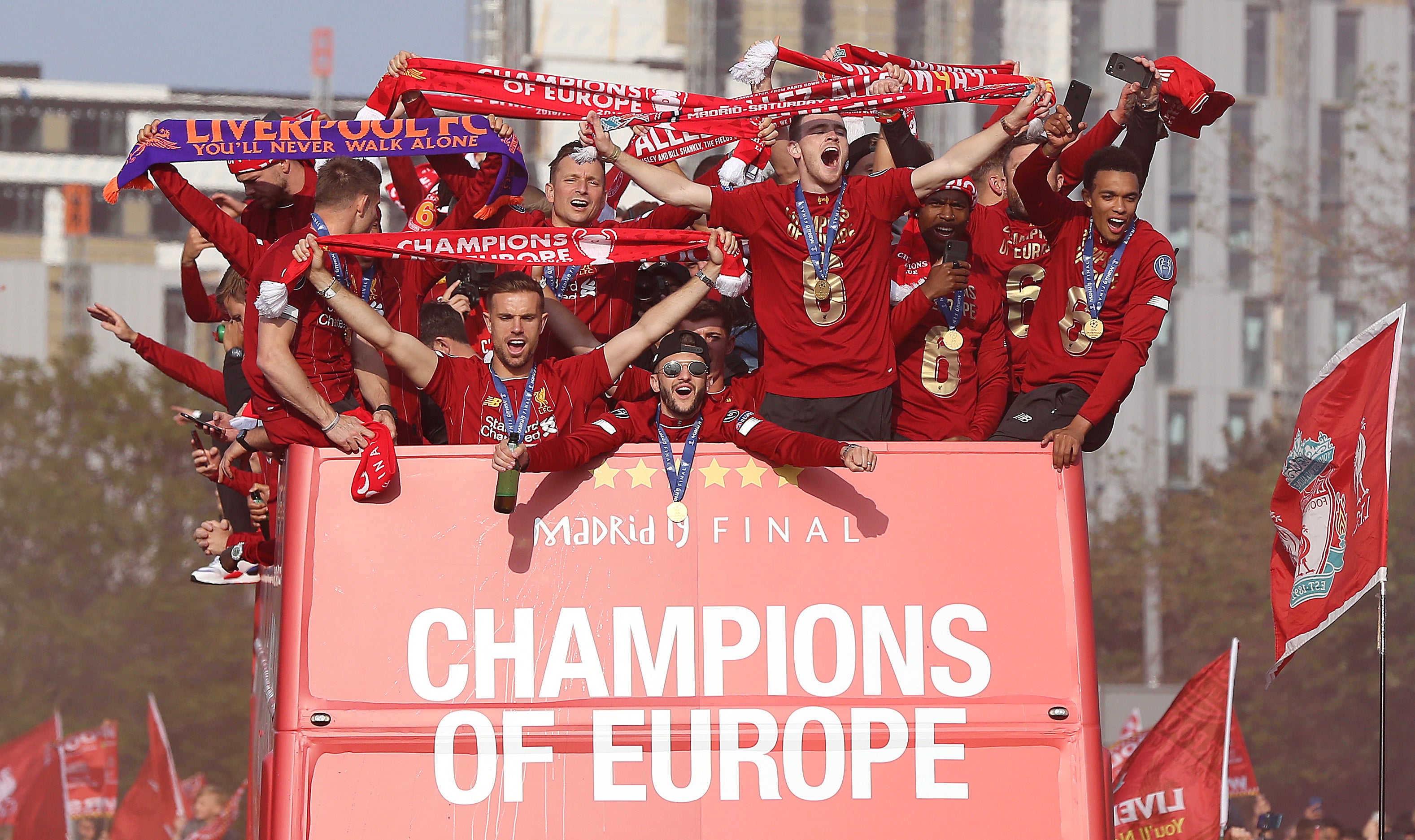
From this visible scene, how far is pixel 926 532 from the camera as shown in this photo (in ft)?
17.6

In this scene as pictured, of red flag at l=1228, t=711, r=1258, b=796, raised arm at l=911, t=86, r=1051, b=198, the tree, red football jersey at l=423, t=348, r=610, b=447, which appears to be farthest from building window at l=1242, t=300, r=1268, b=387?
red football jersey at l=423, t=348, r=610, b=447

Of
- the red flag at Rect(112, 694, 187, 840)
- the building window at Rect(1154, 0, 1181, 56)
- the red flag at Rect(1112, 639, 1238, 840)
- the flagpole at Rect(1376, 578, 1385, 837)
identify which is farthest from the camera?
the building window at Rect(1154, 0, 1181, 56)

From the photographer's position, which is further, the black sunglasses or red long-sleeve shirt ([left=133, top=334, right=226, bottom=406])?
red long-sleeve shirt ([left=133, top=334, right=226, bottom=406])

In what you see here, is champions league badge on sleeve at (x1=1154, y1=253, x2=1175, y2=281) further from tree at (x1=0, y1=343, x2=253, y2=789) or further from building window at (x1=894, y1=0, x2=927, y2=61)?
building window at (x1=894, y1=0, x2=927, y2=61)

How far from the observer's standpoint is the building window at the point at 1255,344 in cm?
6222

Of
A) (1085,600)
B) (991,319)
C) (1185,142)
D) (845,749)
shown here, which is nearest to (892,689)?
(845,749)

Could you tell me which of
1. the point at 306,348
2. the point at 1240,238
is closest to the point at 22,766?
the point at 306,348

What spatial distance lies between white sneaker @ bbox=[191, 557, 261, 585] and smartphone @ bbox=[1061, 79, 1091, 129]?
4392 mm

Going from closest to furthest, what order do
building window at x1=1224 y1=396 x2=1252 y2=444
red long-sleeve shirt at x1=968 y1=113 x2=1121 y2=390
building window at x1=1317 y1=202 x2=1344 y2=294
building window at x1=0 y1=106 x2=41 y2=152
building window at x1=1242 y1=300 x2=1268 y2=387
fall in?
red long-sleeve shirt at x1=968 y1=113 x2=1121 y2=390
building window at x1=1317 y1=202 x2=1344 y2=294
building window at x1=1224 y1=396 x2=1252 y2=444
building window at x1=1242 y1=300 x2=1268 y2=387
building window at x1=0 y1=106 x2=41 y2=152

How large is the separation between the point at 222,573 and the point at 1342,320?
192 feet

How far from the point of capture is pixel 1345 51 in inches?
2515

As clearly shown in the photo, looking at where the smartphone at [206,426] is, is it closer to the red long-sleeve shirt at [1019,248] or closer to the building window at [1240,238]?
the red long-sleeve shirt at [1019,248]

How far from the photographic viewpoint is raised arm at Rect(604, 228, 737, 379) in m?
6.39

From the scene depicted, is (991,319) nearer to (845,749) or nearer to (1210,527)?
(845,749)
